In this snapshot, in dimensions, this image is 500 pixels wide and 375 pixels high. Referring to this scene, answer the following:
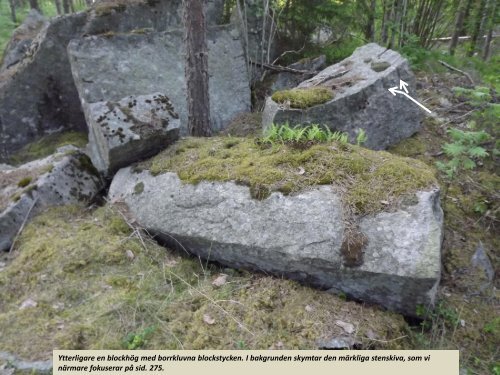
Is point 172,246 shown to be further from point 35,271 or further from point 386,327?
point 386,327

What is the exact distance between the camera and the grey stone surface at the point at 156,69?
279 inches

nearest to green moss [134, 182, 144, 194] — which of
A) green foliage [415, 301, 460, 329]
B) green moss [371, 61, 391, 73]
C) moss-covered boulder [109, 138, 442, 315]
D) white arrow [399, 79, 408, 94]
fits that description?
moss-covered boulder [109, 138, 442, 315]

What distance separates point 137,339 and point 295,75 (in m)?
6.69

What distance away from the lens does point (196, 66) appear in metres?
6.11

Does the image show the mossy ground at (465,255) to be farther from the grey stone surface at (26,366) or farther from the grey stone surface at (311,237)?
the grey stone surface at (26,366)

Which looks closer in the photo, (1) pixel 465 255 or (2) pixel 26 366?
(2) pixel 26 366

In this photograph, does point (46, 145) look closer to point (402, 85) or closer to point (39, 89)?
point (39, 89)

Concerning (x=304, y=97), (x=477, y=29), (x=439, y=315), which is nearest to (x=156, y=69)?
(x=304, y=97)

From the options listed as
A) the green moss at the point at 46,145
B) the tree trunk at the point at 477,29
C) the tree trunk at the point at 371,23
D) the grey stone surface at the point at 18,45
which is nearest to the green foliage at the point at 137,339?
the green moss at the point at 46,145

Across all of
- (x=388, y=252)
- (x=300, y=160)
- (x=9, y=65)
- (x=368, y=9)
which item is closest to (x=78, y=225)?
(x=300, y=160)

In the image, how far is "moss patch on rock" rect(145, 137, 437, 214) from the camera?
162 inches

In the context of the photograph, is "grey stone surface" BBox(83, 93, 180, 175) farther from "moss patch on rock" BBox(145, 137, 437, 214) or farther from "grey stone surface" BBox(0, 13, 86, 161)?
"grey stone surface" BBox(0, 13, 86, 161)

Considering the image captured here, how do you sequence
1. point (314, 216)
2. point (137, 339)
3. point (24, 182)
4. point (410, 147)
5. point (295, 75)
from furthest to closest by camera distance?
point (295, 75) < point (410, 147) < point (24, 182) < point (314, 216) < point (137, 339)

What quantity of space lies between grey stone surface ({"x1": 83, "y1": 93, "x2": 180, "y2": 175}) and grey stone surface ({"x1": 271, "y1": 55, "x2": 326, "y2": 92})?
331 cm
